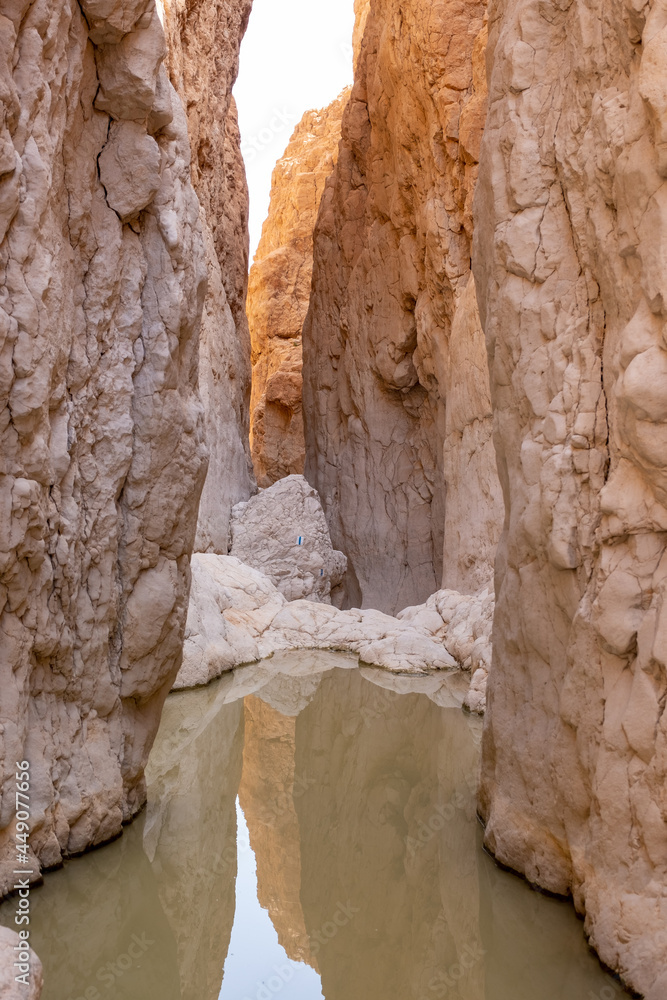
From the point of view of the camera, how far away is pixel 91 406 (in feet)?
15.3

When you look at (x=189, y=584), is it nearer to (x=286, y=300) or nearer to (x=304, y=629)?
(x=304, y=629)

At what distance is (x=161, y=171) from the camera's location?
16.5 feet

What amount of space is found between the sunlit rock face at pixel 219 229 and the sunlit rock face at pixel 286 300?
8030mm

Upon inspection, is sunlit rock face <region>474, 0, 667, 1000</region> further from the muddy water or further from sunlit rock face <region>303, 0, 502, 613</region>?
sunlit rock face <region>303, 0, 502, 613</region>

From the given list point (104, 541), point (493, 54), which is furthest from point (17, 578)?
point (493, 54)

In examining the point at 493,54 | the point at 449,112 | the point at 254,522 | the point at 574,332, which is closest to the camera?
the point at 574,332

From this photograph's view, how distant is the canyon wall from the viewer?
3873mm

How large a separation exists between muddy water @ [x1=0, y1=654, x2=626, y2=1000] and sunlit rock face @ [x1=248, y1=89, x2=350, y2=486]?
73.6 ft

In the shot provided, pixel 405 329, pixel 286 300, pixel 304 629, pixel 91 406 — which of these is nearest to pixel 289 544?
pixel 304 629

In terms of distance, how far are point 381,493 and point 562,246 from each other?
13354mm

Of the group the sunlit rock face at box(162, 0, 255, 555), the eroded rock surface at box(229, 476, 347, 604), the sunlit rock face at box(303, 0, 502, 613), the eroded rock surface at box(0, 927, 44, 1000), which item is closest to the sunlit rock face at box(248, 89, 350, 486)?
the sunlit rock face at box(303, 0, 502, 613)

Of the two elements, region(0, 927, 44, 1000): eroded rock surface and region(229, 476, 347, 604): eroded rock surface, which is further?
region(229, 476, 347, 604): eroded rock surface

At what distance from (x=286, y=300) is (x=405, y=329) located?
15.2 metres

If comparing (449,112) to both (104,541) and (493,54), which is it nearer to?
(493,54)
